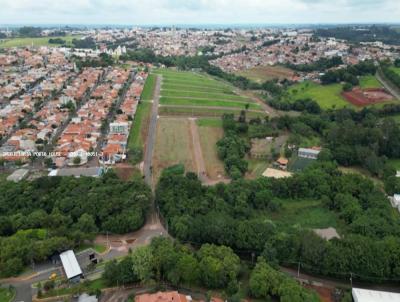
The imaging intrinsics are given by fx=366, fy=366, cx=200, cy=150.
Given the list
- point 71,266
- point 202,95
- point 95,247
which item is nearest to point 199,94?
point 202,95

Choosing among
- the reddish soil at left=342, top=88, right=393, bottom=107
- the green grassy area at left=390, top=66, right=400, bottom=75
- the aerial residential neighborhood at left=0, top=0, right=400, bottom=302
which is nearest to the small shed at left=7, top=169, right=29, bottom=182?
the aerial residential neighborhood at left=0, top=0, right=400, bottom=302

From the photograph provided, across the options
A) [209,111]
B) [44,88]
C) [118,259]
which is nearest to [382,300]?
[118,259]

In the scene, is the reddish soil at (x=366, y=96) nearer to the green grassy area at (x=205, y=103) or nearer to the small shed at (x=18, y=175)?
the green grassy area at (x=205, y=103)

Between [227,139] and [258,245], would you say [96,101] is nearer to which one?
[227,139]

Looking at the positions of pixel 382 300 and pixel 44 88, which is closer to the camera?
pixel 382 300

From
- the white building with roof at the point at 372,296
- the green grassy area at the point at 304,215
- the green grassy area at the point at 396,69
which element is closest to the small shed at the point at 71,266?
the green grassy area at the point at 304,215
